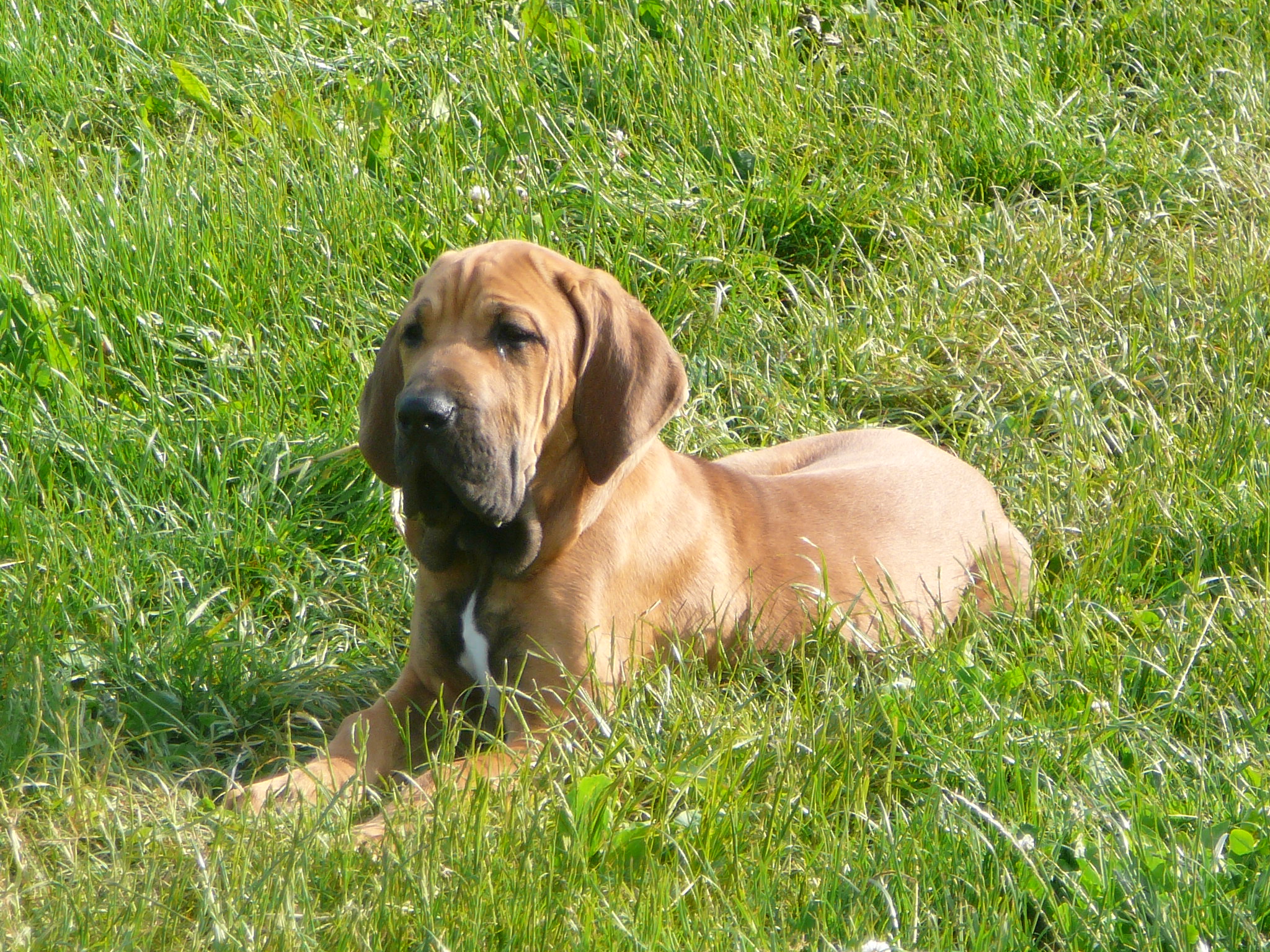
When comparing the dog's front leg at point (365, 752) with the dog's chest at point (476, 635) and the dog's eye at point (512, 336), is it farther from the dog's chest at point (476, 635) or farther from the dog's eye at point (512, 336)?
the dog's eye at point (512, 336)

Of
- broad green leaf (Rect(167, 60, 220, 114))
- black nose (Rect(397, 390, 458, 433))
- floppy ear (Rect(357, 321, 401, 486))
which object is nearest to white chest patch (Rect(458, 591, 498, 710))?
floppy ear (Rect(357, 321, 401, 486))

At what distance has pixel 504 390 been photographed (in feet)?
10.7

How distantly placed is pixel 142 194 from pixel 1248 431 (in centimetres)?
363

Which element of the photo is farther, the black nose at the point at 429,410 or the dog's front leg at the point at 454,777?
the black nose at the point at 429,410

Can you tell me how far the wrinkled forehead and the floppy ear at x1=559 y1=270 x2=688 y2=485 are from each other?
0.07 meters

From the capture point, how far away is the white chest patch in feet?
11.4

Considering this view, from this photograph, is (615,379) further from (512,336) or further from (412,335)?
→ (412,335)

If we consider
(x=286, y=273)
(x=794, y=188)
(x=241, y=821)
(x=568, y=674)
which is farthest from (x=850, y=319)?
(x=241, y=821)

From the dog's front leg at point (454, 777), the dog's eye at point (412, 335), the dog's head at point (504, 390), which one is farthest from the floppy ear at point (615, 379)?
the dog's front leg at point (454, 777)

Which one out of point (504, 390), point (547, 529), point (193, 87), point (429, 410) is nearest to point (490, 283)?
point (504, 390)

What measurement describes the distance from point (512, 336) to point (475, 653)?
30.1 inches

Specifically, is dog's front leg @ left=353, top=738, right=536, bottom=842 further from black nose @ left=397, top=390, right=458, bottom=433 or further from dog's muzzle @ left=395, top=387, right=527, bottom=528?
black nose @ left=397, top=390, right=458, bottom=433

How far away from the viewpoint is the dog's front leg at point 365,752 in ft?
10.00

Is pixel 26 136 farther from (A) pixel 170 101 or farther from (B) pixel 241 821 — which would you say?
(B) pixel 241 821
